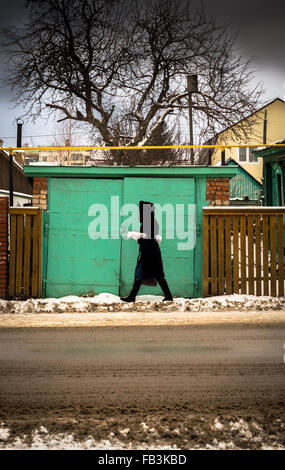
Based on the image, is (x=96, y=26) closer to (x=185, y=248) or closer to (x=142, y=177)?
(x=142, y=177)

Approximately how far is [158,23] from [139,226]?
13.2 m

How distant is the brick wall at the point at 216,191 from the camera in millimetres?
8320

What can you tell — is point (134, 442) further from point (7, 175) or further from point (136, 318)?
point (7, 175)

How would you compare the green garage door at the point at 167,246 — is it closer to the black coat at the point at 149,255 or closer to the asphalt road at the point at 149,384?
the black coat at the point at 149,255

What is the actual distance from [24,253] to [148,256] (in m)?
2.49

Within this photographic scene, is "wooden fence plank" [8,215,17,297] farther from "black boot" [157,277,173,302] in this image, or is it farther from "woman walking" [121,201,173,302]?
"black boot" [157,277,173,302]

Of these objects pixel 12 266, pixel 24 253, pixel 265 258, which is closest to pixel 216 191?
pixel 265 258

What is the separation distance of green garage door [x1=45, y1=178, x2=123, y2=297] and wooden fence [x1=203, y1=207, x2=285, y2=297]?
1896 mm

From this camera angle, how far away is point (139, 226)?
8.27 meters

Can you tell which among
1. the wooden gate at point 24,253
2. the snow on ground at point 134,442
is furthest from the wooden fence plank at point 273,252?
the snow on ground at point 134,442

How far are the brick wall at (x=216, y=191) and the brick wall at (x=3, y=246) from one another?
411cm

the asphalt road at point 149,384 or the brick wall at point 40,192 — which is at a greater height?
the brick wall at point 40,192

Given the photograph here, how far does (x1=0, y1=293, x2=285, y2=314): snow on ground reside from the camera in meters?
7.23

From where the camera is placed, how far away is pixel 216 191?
8.34m
